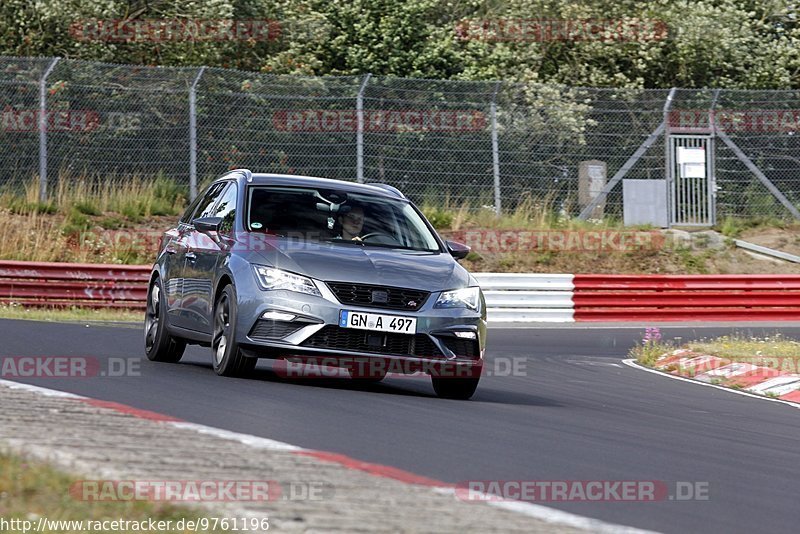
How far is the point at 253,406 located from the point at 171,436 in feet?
6.40

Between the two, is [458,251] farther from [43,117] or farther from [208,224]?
[43,117]

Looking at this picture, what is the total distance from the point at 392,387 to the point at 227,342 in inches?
64.4

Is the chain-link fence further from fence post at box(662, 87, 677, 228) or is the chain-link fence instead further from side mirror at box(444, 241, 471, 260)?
side mirror at box(444, 241, 471, 260)

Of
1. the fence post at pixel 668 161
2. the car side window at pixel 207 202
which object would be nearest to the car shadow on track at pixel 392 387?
the car side window at pixel 207 202

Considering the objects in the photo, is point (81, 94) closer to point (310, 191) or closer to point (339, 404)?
point (310, 191)

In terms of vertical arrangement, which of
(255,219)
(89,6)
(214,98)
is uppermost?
(89,6)

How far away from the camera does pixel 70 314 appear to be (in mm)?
20344

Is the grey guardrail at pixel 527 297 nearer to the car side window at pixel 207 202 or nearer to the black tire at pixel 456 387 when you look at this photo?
the car side window at pixel 207 202

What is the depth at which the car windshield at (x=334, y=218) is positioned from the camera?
10539mm

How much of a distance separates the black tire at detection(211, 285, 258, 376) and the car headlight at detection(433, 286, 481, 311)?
1.39m

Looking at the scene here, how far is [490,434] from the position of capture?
7918mm

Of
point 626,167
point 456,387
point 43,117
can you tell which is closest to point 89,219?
point 43,117

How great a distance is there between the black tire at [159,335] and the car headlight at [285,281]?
2.13 metres

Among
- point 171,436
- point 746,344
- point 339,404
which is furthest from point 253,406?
point 746,344
